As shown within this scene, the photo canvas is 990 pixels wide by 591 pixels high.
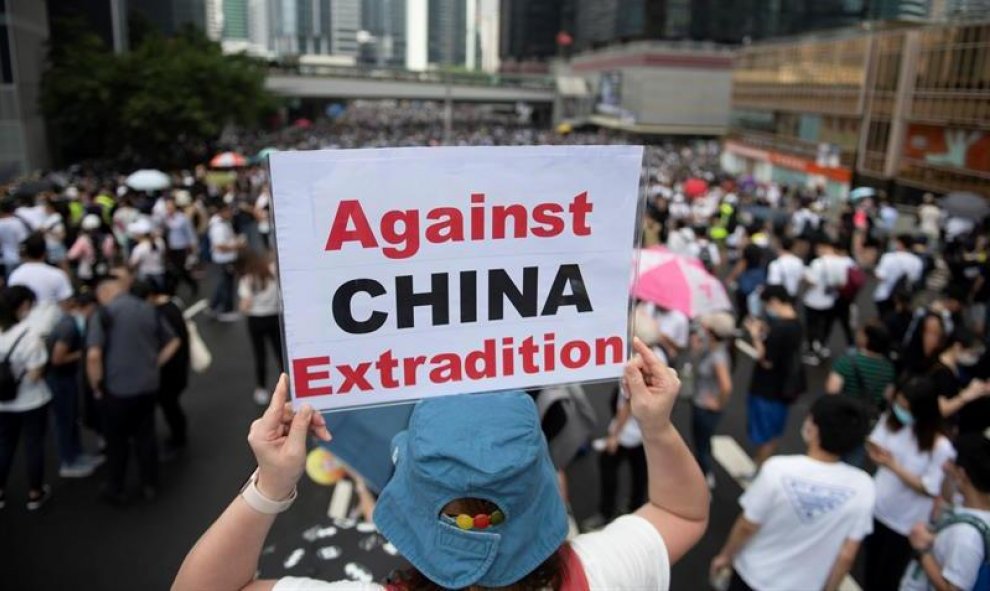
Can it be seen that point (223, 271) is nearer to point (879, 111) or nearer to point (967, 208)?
point (967, 208)

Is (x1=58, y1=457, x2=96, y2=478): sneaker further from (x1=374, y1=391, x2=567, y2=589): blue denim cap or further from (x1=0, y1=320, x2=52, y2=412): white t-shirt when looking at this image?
(x1=374, y1=391, x2=567, y2=589): blue denim cap

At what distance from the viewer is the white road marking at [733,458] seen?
5672mm

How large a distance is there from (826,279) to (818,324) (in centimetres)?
70

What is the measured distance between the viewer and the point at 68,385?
17.1 ft

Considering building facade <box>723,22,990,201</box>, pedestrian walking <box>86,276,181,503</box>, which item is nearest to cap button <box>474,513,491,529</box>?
pedestrian walking <box>86,276,181,503</box>

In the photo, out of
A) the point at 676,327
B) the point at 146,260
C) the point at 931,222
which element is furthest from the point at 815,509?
the point at 931,222

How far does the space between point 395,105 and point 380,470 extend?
18339 centimetres

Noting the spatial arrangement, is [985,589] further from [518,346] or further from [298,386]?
[298,386]

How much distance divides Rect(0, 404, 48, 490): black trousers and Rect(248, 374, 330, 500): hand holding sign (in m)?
4.18

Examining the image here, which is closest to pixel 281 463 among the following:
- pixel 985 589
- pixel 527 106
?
pixel 985 589

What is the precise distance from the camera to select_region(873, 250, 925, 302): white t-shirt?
26.5 ft

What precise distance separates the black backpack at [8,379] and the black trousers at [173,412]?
118 cm

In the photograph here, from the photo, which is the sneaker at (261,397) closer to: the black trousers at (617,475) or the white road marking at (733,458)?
the black trousers at (617,475)

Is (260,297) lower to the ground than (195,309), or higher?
higher
